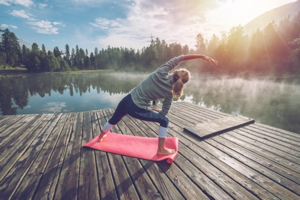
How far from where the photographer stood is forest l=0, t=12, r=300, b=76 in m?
38.0

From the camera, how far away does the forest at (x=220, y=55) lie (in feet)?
125

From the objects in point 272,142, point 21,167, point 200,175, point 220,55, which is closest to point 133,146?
point 200,175

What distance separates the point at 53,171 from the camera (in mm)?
2479

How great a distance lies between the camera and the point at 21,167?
2.60m

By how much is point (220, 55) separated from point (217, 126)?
2012 inches

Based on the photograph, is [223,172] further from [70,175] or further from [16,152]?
[16,152]

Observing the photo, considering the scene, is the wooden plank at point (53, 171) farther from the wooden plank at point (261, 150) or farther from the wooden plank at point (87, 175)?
the wooden plank at point (261, 150)

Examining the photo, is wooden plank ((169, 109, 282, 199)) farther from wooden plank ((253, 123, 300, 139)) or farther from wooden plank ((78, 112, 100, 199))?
wooden plank ((253, 123, 300, 139))

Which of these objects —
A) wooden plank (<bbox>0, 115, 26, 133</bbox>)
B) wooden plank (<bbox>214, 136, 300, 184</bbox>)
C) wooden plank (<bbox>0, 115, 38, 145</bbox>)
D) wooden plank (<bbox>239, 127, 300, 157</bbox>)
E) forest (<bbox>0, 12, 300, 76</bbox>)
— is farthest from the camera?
forest (<bbox>0, 12, 300, 76</bbox>)

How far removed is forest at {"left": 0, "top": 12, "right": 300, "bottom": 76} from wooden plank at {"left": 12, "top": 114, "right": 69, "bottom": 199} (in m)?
38.2

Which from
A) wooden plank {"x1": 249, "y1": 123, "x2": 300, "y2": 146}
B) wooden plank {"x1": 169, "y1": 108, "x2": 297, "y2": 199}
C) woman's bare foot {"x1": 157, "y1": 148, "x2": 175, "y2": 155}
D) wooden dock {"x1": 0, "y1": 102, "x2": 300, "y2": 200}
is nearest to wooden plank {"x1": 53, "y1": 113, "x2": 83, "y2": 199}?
wooden dock {"x1": 0, "y1": 102, "x2": 300, "y2": 200}

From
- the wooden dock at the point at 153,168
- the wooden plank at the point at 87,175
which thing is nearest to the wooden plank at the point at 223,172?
the wooden dock at the point at 153,168

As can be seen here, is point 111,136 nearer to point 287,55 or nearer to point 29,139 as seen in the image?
point 29,139

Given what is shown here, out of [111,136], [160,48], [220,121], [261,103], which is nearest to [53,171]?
[111,136]
